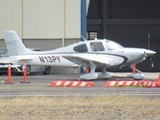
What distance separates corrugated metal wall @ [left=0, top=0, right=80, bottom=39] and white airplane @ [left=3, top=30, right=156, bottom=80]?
20.6 feet

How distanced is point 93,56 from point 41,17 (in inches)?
334

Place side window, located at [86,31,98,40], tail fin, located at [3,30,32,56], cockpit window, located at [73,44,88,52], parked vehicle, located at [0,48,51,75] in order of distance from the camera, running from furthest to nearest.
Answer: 1. side window, located at [86,31,98,40]
2. parked vehicle, located at [0,48,51,75]
3. tail fin, located at [3,30,32,56]
4. cockpit window, located at [73,44,88,52]

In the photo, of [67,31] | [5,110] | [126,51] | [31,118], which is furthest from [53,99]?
[67,31]

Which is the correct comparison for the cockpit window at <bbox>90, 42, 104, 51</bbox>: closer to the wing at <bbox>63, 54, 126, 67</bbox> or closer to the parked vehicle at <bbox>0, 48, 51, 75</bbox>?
the wing at <bbox>63, 54, 126, 67</bbox>

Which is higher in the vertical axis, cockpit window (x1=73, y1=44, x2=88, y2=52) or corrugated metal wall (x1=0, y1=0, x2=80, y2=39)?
corrugated metal wall (x1=0, y1=0, x2=80, y2=39)

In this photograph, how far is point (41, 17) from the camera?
30.7 m

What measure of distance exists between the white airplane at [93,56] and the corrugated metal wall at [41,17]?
6.27 meters

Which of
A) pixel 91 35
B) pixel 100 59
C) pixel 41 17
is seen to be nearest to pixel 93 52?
pixel 100 59

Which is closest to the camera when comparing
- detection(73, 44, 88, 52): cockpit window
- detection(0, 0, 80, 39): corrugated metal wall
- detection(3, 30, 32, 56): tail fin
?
detection(73, 44, 88, 52): cockpit window

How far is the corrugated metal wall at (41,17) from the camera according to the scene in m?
30.6

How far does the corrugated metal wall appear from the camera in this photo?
3062 cm

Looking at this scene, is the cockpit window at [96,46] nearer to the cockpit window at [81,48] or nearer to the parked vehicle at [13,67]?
the cockpit window at [81,48]

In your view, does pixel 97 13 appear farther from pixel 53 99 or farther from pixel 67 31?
pixel 53 99

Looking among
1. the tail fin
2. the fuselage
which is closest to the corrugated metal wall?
the tail fin
